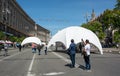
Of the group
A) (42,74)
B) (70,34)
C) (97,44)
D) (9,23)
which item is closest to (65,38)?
(70,34)

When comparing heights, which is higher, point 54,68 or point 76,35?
point 76,35

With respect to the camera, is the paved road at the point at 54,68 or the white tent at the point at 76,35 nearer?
the paved road at the point at 54,68

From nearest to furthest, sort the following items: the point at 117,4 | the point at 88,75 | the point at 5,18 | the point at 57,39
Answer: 1. the point at 88,75
2. the point at 57,39
3. the point at 117,4
4. the point at 5,18

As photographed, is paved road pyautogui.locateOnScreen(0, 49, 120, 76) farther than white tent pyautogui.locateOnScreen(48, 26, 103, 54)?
No

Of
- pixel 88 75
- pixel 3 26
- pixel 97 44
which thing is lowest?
pixel 88 75

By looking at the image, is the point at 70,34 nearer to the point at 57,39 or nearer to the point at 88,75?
the point at 57,39

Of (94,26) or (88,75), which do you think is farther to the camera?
(94,26)

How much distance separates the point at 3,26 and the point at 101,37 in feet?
118

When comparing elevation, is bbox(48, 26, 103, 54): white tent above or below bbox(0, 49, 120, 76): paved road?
above

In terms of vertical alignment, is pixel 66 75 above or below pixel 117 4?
below

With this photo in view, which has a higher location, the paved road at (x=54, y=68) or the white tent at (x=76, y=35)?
the white tent at (x=76, y=35)

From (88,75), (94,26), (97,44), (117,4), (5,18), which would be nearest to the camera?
(88,75)

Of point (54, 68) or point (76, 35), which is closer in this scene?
point (54, 68)

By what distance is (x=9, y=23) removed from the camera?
392 ft
